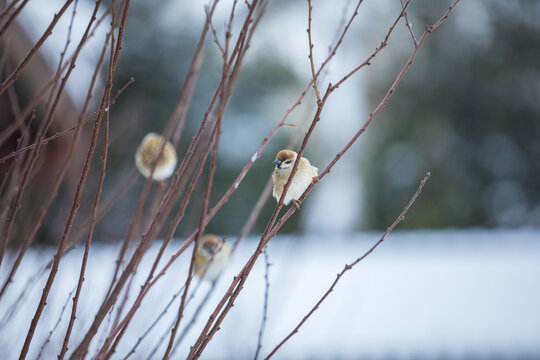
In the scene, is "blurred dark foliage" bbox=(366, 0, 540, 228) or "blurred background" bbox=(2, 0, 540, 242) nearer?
"blurred background" bbox=(2, 0, 540, 242)

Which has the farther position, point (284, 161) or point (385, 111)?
point (385, 111)

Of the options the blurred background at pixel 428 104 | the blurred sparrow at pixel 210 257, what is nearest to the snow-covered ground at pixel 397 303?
the blurred sparrow at pixel 210 257

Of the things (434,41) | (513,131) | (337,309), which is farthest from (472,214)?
(337,309)

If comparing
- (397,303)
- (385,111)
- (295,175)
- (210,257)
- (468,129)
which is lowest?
(210,257)

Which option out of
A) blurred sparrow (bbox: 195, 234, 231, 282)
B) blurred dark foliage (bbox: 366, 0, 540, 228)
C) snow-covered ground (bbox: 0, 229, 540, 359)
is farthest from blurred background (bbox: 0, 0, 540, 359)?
blurred sparrow (bbox: 195, 234, 231, 282)

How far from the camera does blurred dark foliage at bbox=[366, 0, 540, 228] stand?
8.11 m

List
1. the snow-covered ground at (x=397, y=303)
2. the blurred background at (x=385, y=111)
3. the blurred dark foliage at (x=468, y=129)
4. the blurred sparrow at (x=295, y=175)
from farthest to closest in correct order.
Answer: the blurred dark foliage at (x=468, y=129), the blurred background at (x=385, y=111), the snow-covered ground at (x=397, y=303), the blurred sparrow at (x=295, y=175)

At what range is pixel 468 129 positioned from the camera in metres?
8.24

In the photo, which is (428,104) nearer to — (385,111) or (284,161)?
(385,111)

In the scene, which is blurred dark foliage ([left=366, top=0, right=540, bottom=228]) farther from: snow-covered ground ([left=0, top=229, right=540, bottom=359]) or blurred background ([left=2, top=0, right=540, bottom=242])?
snow-covered ground ([left=0, top=229, right=540, bottom=359])

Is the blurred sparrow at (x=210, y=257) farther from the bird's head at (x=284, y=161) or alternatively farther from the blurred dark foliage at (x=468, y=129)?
the blurred dark foliage at (x=468, y=129)

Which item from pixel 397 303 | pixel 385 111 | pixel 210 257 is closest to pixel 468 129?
pixel 385 111

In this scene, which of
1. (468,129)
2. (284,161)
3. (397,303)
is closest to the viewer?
(284,161)

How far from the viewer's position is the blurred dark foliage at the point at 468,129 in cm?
811
